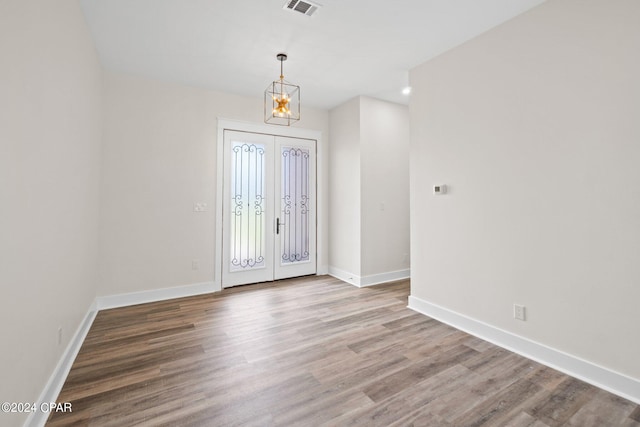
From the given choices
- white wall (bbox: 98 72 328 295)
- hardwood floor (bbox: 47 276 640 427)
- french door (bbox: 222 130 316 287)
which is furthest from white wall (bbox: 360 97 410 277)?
white wall (bbox: 98 72 328 295)

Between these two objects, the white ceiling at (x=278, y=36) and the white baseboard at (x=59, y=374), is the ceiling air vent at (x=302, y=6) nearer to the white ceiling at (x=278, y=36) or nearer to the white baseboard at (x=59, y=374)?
the white ceiling at (x=278, y=36)

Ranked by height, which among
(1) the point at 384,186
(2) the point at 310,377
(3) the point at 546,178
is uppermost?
(1) the point at 384,186

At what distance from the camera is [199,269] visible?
13.9ft

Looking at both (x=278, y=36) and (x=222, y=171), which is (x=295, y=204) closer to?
(x=222, y=171)

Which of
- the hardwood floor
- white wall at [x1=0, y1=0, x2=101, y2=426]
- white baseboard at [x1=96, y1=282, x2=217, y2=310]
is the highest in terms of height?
white wall at [x1=0, y1=0, x2=101, y2=426]

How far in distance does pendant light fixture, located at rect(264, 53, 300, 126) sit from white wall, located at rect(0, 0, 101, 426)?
168cm

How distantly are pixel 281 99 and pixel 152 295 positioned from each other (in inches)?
123

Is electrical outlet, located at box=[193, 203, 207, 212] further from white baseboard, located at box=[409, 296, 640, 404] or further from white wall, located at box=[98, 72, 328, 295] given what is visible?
white baseboard, located at box=[409, 296, 640, 404]

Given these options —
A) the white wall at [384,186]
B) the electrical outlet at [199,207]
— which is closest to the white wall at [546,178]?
the white wall at [384,186]

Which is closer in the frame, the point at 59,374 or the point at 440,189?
the point at 59,374

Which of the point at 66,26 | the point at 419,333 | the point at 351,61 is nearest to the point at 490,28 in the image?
the point at 351,61

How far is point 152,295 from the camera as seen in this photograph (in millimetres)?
3918

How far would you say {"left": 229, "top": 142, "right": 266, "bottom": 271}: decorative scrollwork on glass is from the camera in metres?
4.54

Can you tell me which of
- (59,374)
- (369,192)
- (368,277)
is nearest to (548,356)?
(368,277)
